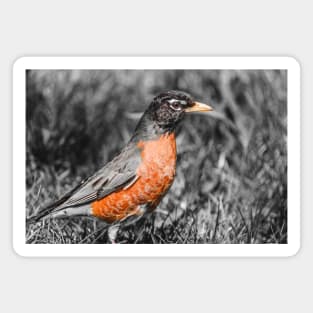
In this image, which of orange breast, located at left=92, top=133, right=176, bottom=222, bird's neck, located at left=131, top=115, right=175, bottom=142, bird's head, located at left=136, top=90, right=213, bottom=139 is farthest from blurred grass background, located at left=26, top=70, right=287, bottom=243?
bird's neck, located at left=131, top=115, right=175, bottom=142

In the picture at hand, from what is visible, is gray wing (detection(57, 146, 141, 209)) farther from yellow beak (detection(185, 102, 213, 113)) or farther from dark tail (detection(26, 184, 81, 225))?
yellow beak (detection(185, 102, 213, 113))

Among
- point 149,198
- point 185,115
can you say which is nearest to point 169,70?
A: point 185,115

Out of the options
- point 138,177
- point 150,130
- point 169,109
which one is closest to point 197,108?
point 169,109
